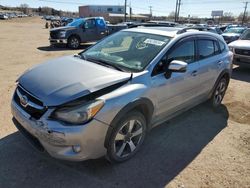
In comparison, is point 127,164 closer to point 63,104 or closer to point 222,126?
point 63,104

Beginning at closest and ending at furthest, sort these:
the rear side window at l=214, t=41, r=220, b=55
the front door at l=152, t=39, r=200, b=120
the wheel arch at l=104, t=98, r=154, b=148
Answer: the wheel arch at l=104, t=98, r=154, b=148 < the front door at l=152, t=39, r=200, b=120 < the rear side window at l=214, t=41, r=220, b=55

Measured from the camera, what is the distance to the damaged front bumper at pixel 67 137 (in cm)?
263

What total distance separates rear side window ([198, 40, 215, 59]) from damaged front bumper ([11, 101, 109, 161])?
8.44 feet

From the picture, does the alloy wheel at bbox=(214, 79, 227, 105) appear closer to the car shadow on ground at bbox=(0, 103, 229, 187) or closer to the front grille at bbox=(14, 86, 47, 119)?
the car shadow on ground at bbox=(0, 103, 229, 187)

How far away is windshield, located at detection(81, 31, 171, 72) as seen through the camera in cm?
354

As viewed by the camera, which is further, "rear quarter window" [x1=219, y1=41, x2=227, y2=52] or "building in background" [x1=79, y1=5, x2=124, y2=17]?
"building in background" [x1=79, y1=5, x2=124, y2=17]

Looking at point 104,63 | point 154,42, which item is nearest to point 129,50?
point 154,42

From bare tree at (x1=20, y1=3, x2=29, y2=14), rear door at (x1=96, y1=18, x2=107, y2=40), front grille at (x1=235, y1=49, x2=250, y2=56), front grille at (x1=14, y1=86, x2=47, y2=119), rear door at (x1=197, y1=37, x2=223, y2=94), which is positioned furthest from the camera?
bare tree at (x1=20, y1=3, x2=29, y2=14)

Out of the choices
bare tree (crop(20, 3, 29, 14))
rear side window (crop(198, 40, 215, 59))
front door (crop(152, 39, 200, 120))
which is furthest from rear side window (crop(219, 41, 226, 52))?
bare tree (crop(20, 3, 29, 14))

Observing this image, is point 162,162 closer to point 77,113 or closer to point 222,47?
point 77,113

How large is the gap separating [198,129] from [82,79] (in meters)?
2.48

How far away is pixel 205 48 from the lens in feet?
15.2

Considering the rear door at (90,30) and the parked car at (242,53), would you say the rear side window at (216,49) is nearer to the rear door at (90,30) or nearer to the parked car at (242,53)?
the parked car at (242,53)

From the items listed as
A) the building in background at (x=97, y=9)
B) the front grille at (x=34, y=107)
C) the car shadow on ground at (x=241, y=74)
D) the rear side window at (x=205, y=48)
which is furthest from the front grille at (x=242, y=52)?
the building in background at (x=97, y=9)
